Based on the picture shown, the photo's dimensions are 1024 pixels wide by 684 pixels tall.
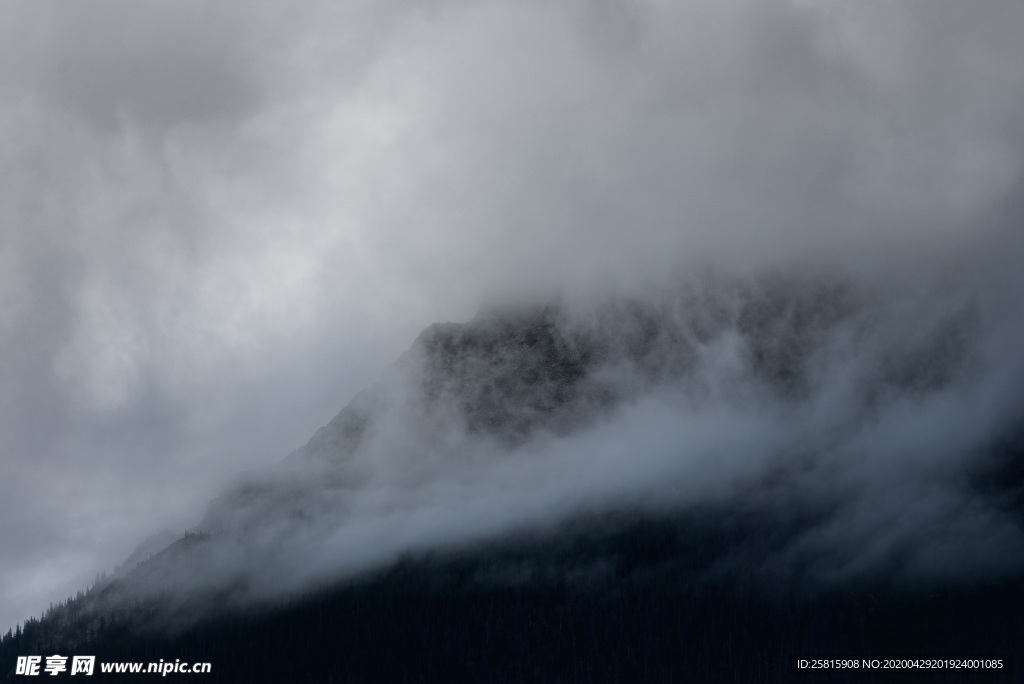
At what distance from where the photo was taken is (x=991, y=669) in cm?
19638

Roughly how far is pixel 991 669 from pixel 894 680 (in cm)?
1723

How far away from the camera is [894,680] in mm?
199625
